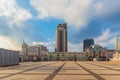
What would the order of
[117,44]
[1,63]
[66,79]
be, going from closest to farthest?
[66,79] < [1,63] < [117,44]

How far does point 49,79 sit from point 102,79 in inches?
194

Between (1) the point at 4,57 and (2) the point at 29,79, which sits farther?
(1) the point at 4,57

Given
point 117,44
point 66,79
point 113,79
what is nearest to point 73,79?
point 66,79

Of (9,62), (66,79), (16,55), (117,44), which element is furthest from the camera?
(117,44)

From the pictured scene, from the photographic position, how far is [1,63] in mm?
59875

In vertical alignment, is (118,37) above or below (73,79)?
above

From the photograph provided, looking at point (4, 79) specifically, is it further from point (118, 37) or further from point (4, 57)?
point (118, 37)

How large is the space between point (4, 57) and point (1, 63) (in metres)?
2.59

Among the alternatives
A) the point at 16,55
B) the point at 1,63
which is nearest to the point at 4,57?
the point at 1,63

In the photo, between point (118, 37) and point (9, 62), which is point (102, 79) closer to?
point (9, 62)

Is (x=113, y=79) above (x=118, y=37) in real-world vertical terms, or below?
below

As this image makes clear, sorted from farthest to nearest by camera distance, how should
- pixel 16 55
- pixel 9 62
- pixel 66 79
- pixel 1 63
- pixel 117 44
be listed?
pixel 117 44 < pixel 16 55 < pixel 9 62 < pixel 1 63 < pixel 66 79

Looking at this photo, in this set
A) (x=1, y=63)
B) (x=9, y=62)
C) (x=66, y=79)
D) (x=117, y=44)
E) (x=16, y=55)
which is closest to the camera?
(x=66, y=79)

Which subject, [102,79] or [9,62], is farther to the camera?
[9,62]
